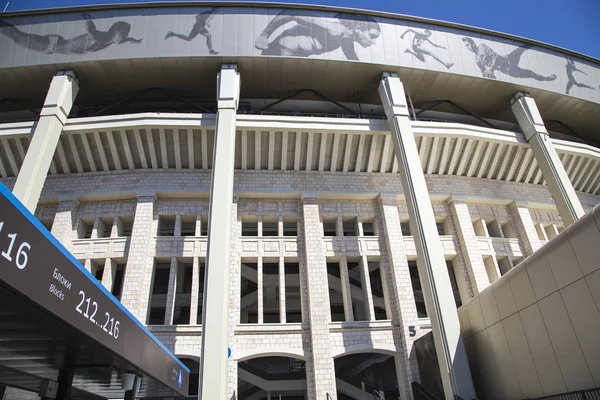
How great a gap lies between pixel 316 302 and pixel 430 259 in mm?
5151

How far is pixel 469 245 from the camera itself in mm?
19000

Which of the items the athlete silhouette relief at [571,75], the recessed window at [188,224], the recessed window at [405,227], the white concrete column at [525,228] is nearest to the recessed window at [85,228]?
the recessed window at [188,224]

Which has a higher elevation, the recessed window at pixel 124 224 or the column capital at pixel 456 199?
the column capital at pixel 456 199

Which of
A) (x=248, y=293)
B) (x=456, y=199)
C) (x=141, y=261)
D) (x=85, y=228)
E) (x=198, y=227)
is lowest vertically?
(x=141, y=261)

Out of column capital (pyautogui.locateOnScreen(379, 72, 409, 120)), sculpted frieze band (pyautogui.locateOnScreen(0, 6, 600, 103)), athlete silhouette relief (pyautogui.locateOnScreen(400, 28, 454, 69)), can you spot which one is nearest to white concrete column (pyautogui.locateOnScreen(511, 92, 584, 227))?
sculpted frieze band (pyautogui.locateOnScreen(0, 6, 600, 103))

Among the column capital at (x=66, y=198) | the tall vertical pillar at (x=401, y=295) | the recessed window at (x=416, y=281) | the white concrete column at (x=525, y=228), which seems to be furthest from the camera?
the recessed window at (x=416, y=281)

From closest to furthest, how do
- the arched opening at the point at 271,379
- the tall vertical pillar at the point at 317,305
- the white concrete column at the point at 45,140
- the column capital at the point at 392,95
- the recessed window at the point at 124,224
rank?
the white concrete column at the point at 45,140 < the tall vertical pillar at the point at 317,305 < the column capital at the point at 392,95 < the recessed window at the point at 124,224 < the arched opening at the point at 271,379

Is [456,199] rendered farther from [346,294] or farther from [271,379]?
[271,379]

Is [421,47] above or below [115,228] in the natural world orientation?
above

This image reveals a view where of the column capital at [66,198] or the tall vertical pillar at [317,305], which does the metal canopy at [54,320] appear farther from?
the column capital at [66,198]

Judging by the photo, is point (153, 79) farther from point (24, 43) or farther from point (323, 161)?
point (323, 161)

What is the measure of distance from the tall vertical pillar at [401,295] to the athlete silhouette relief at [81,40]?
14249mm

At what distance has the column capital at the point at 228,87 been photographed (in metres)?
17.4

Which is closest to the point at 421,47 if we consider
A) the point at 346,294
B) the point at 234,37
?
the point at 234,37
